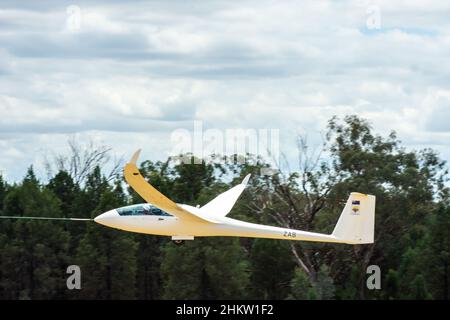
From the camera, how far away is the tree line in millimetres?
85750

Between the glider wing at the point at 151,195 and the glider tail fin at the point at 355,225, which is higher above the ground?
the glider wing at the point at 151,195

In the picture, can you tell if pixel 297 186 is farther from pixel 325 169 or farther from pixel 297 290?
pixel 297 290

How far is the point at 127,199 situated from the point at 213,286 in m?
14.7

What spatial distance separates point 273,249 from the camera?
299 ft

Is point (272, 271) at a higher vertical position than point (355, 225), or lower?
lower

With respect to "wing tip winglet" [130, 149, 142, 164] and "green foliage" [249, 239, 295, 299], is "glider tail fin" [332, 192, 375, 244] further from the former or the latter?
"green foliage" [249, 239, 295, 299]

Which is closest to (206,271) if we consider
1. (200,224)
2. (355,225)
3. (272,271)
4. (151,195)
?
(272,271)

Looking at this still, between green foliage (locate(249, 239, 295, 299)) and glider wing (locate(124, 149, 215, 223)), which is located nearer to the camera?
glider wing (locate(124, 149, 215, 223))

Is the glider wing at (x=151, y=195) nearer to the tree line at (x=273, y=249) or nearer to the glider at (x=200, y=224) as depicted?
the glider at (x=200, y=224)

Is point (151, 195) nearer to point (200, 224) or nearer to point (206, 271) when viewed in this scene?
point (200, 224)

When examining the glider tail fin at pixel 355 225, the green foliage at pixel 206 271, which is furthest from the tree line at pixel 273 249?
the glider tail fin at pixel 355 225

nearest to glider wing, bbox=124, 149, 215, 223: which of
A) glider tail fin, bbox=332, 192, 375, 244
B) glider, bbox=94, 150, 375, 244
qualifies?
glider, bbox=94, 150, 375, 244

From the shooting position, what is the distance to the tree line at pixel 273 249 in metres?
85.8
